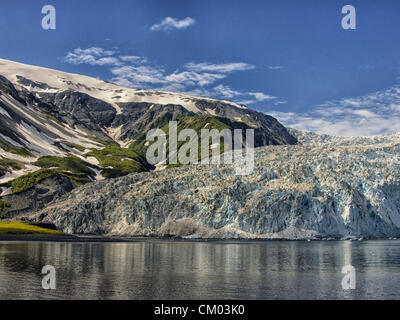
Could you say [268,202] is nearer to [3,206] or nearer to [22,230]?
[22,230]

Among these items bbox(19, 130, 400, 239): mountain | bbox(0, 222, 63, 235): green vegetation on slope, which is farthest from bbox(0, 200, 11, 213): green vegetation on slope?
bbox(0, 222, 63, 235): green vegetation on slope

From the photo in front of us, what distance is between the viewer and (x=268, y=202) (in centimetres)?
10631

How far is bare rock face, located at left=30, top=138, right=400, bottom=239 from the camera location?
106 meters

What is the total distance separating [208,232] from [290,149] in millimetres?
51188

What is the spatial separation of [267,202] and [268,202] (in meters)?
0.24

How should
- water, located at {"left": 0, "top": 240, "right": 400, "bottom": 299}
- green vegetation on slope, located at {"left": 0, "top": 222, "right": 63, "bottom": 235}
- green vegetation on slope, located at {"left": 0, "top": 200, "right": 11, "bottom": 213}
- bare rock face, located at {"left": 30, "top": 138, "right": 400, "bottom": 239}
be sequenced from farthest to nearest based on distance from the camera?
1. green vegetation on slope, located at {"left": 0, "top": 200, "right": 11, "bottom": 213}
2. green vegetation on slope, located at {"left": 0, "top": 222, "right": 63, "bottom": 235}
3. bare rock face, located at {"left": 30, "top": 138, "right": 400, "bottom": 239}
4. water, located at {"left": 0, "top": 240, "right": 400, "bottom": 299}

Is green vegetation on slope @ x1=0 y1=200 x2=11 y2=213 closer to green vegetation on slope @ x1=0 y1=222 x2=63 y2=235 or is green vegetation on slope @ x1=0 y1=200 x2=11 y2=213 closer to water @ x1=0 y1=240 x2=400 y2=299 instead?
green vegetation on slope @ x1=0 y1=222 x2=63 y2=235

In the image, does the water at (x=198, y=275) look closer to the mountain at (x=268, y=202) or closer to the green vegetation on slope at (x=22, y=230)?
the mountain at (x=268, y=202)

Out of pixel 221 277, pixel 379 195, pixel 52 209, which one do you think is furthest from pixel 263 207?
pixel 52 209

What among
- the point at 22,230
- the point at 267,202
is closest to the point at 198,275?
the point at 267,202

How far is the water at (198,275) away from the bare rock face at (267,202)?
36.4 metres

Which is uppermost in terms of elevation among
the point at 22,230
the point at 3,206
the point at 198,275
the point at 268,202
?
the point at 268,202

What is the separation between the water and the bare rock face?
36.4m
